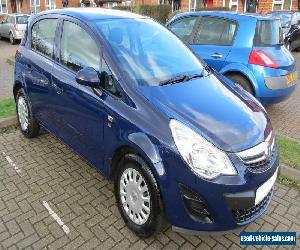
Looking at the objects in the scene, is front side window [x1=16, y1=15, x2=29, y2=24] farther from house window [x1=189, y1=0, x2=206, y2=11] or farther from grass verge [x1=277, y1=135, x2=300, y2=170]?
grass verge [x1=277, y1=135, x2=300, y2=170]

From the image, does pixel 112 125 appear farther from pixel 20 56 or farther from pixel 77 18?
pixel 20 56

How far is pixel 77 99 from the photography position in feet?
11.1

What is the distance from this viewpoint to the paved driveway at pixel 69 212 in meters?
2.93

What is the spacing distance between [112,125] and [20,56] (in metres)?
2.48

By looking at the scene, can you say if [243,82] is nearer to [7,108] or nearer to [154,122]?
[154,122]

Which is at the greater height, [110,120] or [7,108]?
[110,120]

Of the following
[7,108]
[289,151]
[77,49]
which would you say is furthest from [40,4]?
[289,151]

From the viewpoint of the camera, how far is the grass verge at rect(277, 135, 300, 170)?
414cm

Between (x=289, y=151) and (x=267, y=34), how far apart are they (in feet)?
7.76

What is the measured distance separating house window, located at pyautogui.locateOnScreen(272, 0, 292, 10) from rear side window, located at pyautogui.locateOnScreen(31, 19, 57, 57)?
17.6 metres

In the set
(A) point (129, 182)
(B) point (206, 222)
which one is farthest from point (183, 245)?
(A) point (129, 182)

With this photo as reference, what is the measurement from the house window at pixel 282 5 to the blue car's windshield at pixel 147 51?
681 inches

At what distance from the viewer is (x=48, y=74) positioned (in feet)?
12.8

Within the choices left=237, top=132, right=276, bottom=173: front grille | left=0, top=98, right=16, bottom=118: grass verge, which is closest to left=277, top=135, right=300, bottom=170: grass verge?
left=237, top=132, right=276, bottom=173: front grille
